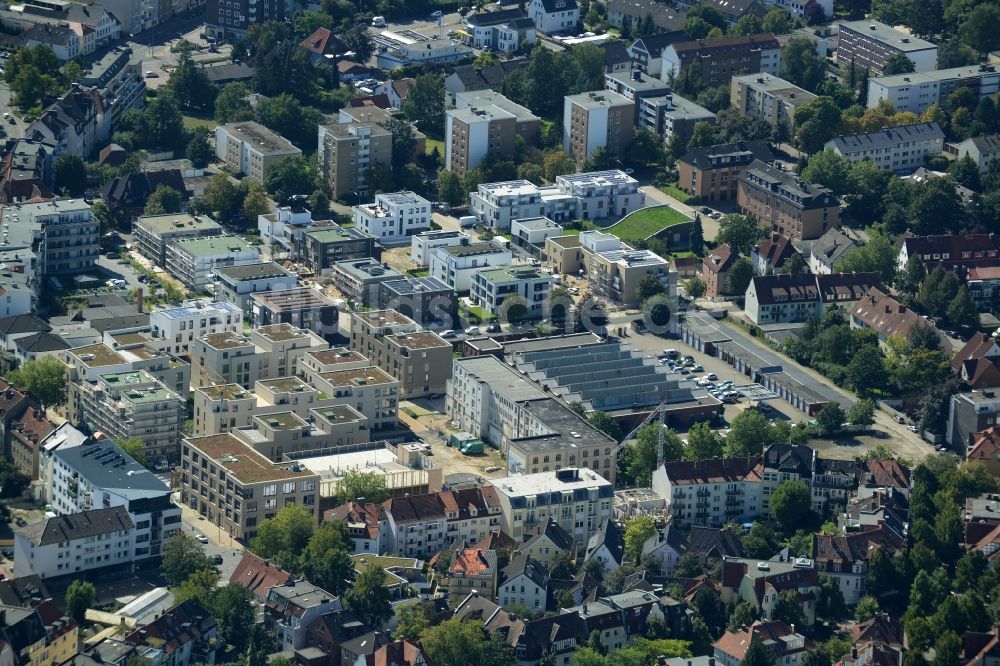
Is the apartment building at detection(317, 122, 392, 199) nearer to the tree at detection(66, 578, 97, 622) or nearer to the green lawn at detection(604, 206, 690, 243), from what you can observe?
the green lawn at detection(604, 206, 690, 243)

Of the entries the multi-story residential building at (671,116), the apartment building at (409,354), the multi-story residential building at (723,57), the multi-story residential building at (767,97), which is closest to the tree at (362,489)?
the apartment building at (409,354)

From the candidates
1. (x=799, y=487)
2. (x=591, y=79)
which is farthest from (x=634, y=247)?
(x=799, y=487)

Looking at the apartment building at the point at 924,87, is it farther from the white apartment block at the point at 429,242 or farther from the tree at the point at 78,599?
the tree at the point at 78,599

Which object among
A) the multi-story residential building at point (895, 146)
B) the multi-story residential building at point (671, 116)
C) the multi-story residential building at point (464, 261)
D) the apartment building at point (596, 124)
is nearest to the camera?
the multi-story residential building at point (464, 261)

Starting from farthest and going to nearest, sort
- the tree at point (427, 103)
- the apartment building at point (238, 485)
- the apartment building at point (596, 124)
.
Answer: the tree at point (427, 103) → the apartment building at point (596, 124) → the apartment building at point (238, 485)

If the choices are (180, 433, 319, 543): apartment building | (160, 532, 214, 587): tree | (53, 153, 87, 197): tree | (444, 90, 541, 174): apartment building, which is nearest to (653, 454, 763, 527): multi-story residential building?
(180, 433, 319, 543): apartment building

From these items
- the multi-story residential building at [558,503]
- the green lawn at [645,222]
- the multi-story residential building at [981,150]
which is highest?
the multi-story residential building at [558,503]

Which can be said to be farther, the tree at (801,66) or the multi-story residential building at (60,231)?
the tree at (801,66)
